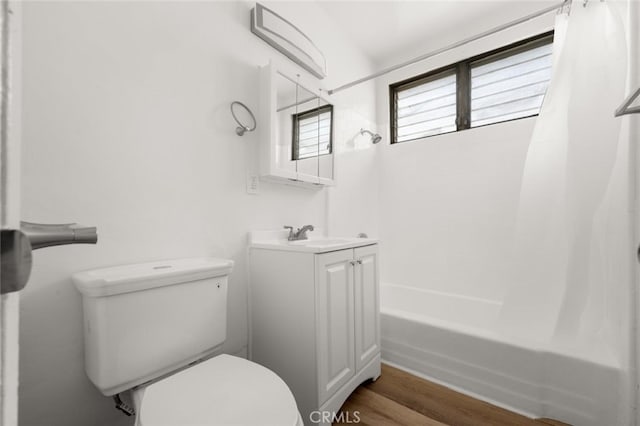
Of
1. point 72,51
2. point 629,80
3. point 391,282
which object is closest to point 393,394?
point 391,282

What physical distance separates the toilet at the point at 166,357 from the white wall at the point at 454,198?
1863mm

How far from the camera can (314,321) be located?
48.2 inches

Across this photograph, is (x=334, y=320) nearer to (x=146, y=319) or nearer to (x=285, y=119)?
(x=146, y=319)

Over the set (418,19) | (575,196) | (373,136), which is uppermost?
(418,19)

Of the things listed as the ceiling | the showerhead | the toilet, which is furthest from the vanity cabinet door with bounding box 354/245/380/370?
the ceiling

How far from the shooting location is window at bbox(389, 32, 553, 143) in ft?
6.66

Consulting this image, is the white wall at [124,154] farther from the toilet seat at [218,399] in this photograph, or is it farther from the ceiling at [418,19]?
the ceiling at [418,19]

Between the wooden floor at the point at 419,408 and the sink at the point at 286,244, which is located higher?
the sink at the point at 286,244

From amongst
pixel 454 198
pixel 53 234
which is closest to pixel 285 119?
pixel 53 234

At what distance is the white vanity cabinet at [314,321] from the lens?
1.24 metres

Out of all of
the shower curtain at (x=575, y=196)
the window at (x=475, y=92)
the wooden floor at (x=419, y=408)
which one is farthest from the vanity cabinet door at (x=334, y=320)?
the window at (x=475, y=92)

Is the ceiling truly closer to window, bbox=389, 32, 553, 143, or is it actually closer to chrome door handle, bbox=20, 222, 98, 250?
window, bbox=389, 32, 553, 143

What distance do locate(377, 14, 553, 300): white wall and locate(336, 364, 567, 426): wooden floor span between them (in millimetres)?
910

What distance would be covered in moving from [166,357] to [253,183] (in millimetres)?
882
